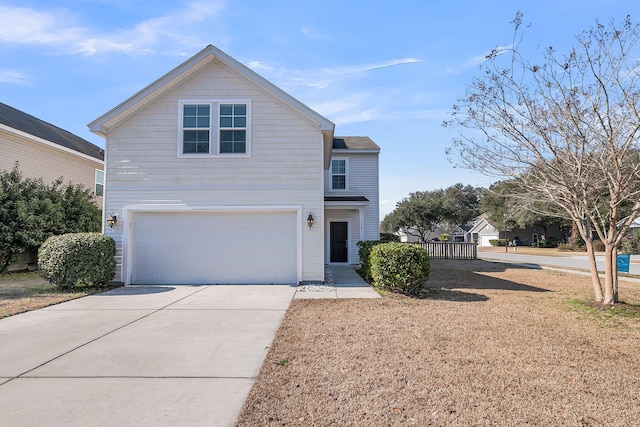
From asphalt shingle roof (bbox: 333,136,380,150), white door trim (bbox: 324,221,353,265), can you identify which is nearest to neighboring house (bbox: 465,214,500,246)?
asphalt shingle roof (bbox: 333,136,380,150)

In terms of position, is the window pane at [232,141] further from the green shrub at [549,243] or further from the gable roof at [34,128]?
the green shrub at [549,243]

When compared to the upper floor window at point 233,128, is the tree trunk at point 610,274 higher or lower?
lower

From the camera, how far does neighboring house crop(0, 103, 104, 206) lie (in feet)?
48.1

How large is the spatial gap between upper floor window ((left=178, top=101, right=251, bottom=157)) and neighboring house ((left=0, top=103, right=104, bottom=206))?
8.62 m

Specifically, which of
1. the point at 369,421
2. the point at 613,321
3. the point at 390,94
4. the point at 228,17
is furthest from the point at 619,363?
the point at 228,17

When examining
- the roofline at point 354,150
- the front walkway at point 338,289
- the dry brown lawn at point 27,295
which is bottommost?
the dry brown lawn at point 27,295

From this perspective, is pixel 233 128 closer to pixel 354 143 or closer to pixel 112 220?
pixel 112 220

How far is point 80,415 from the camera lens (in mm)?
3225

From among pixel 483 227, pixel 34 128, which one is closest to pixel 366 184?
pixel 34 128

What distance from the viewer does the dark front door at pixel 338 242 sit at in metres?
16.8

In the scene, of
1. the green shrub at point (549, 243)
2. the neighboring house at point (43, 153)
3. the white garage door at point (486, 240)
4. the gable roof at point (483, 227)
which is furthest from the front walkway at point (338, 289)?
the gable roof at point (483, 227)

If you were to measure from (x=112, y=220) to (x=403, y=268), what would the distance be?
817 cm

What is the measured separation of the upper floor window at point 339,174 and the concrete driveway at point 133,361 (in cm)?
1047

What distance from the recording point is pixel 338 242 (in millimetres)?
16906
